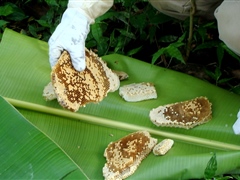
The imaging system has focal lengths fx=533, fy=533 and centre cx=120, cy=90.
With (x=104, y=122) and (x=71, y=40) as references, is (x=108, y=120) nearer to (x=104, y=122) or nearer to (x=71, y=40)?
(x=104, y=122)

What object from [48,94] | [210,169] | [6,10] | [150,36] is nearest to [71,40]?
[48,94]

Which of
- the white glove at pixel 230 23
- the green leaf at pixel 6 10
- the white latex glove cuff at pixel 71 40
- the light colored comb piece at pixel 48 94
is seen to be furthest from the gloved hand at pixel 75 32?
the green leaf at pixel 6 10

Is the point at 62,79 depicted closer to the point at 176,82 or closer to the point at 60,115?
the point at 60,115

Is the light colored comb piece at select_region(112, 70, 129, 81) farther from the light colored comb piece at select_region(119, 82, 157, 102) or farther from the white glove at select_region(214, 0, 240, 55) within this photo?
the white glove at select_region(214, 0, 240, 55)

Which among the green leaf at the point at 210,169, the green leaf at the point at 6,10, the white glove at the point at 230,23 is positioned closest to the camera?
the green leaf at the point at 210,169

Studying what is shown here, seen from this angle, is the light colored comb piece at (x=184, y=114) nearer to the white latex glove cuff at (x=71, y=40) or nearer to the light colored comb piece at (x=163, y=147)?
the light colored comb piece at (x=163, y=147)

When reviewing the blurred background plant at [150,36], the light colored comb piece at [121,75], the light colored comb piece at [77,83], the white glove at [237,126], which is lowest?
the blurred background plant at [150,36]

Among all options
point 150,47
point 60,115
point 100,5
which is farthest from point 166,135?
point 150,47
